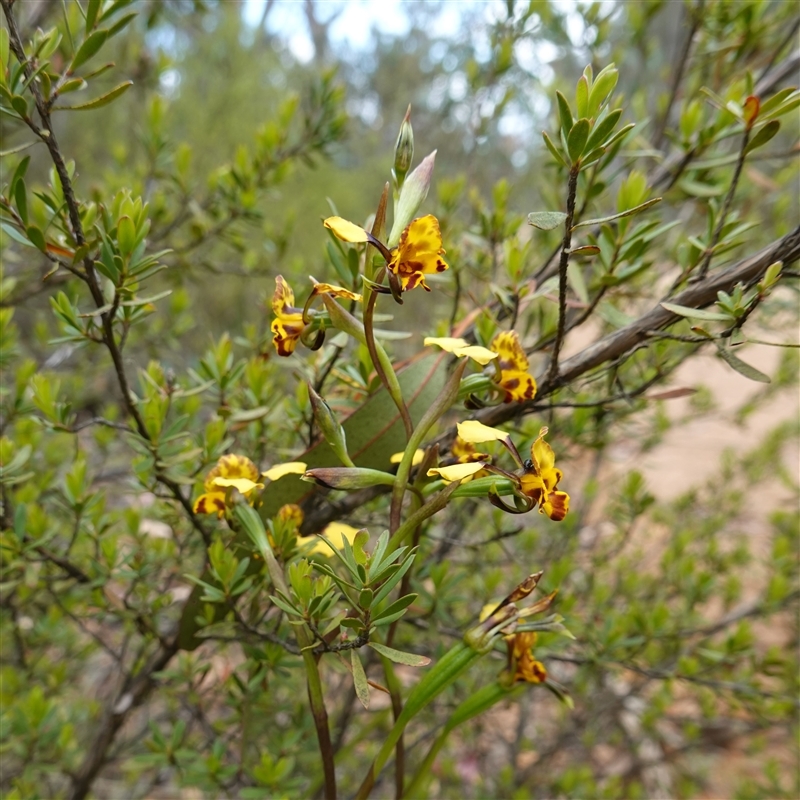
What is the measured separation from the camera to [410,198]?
1.53ft

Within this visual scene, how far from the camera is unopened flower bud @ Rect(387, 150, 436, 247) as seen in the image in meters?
0.45

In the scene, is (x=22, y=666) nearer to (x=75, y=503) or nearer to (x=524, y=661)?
(x=75, y=503)

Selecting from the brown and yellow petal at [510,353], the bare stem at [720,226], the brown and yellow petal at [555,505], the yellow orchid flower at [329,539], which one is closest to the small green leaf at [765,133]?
the bare stem at [720,226]

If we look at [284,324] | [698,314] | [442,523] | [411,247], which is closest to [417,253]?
[411,247]

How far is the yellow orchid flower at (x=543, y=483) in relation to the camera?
1.40ft

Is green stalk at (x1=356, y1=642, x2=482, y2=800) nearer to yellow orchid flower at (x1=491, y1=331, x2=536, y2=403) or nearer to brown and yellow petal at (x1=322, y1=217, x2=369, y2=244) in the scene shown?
yellow orchid flower at (x1=491, y1=331, x2=536, y2=403)

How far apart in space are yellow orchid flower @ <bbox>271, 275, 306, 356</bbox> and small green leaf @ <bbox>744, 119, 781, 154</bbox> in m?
0.44

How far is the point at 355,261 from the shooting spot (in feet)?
1.99

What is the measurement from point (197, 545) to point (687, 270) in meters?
0.75

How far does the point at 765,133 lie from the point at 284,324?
461 millimetres

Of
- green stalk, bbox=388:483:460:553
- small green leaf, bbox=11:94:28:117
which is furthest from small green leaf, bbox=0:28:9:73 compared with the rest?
green stalk, bbox=388:483:460:553

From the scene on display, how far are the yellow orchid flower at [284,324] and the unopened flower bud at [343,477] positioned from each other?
0.10m

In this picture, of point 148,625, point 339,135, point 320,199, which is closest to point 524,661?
point 148,625

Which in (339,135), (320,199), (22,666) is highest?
(320,199)
